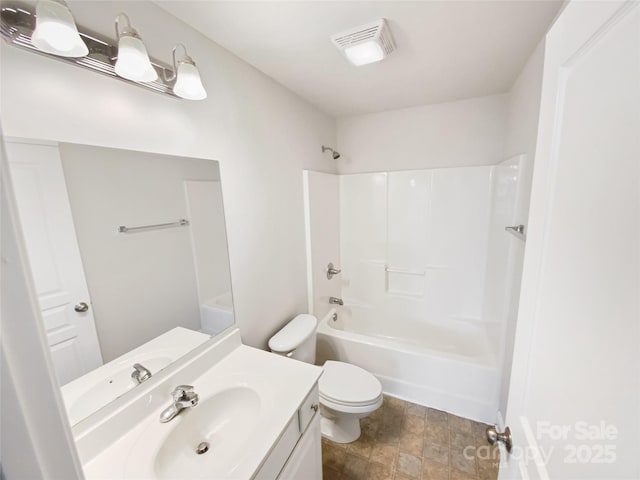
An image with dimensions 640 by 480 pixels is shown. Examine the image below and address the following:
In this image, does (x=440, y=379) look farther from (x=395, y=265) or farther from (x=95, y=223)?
(x=95, y=223)

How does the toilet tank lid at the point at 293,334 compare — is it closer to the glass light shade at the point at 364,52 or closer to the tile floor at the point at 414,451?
the tile floor at the point at 414,451

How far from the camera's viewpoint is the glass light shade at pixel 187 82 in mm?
974

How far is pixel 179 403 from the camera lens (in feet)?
3.23

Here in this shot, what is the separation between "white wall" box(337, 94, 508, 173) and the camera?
2.21 metres

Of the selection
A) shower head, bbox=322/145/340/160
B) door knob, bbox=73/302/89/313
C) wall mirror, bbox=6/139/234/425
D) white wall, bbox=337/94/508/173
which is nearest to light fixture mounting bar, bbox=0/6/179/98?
wall mirror, bbox=6/139/234/425

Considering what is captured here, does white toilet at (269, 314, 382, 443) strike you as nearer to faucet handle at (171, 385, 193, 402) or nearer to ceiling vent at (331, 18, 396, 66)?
faucet handle at (171, 385, 193, 402)

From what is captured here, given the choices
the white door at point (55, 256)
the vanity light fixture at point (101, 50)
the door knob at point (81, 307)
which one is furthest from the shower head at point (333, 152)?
the door knob at point (81, 307)

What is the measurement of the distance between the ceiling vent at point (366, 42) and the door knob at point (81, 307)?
1.52 m

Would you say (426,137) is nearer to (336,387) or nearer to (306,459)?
(336,387)

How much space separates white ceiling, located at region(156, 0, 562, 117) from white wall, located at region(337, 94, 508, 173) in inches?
9.6

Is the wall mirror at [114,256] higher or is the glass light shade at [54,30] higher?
the glass light shade at [54,30]

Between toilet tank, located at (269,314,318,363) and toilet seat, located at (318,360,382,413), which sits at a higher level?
toilet tank, located at (269,314,318,363)

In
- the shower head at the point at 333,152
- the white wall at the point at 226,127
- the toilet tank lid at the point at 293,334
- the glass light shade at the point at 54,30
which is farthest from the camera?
the shower head at the point at 333,152

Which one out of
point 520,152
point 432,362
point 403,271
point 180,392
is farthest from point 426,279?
point 180,392
